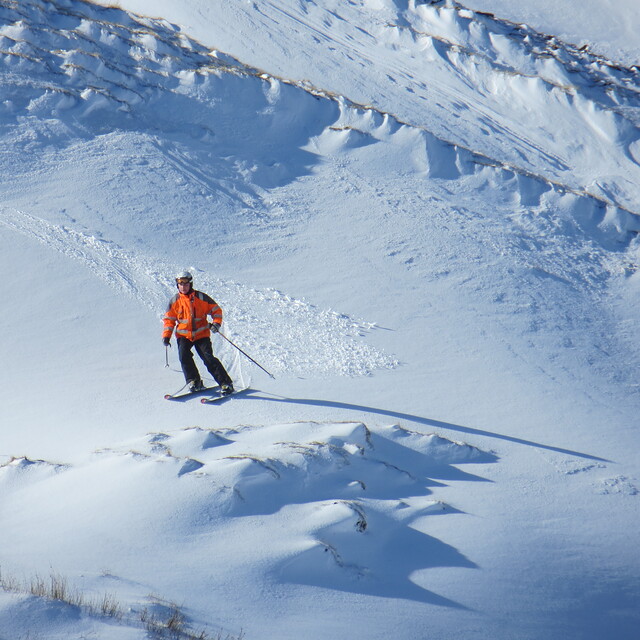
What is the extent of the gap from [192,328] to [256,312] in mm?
2630

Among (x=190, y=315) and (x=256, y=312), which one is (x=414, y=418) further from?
(x=256, y=312)

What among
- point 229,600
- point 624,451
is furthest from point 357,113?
point 229,600

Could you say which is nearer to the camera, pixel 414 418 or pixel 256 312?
pixel 414 418

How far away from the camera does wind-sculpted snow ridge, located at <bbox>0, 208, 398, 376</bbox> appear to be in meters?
11.3

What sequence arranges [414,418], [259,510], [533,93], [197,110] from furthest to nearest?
[533,93] < [197,110] < [414,418] < [259,510]

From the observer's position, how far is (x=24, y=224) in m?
13.8

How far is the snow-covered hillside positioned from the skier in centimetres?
42

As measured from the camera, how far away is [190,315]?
10188mm

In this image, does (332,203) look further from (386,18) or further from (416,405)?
(386,18)

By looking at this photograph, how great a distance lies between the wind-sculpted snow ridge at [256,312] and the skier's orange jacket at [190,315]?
4.13 feet

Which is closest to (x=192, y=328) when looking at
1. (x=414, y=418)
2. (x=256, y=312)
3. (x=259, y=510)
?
(x=256, y=312)

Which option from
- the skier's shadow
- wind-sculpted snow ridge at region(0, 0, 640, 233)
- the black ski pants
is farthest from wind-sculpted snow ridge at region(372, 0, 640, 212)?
the black ski pants

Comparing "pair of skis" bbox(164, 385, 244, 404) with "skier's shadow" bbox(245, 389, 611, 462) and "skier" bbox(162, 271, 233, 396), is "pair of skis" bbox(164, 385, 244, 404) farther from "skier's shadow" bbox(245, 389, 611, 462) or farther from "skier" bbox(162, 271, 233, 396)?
"skier's shadow" bbox(245, 389, 611, 462)

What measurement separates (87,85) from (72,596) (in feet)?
50.7
